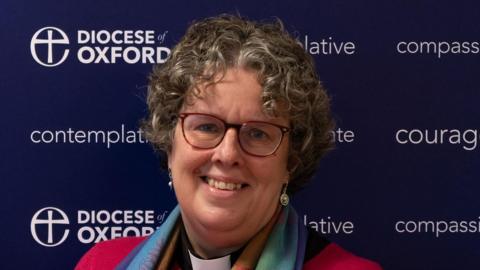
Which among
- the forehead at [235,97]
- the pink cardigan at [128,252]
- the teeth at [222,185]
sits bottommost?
the pink cardigan at [128,252]

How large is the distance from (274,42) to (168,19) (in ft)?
1.65

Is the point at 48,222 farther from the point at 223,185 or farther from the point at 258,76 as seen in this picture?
the point at 258,76

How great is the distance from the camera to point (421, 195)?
6.32 ft

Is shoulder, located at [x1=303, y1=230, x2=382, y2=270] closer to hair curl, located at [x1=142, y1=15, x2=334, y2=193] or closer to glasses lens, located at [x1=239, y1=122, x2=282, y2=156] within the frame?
hair curl, located at [x1=142, y1=15, x2=334, y2=193]

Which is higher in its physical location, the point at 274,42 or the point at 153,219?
the point at 274,42

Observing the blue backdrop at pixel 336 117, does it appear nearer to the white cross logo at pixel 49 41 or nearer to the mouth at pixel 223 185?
the white cross logo at pixel 49 41

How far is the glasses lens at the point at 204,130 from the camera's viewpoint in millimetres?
1445

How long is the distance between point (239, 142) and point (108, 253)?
60 centimetres

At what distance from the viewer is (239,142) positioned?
1447mm

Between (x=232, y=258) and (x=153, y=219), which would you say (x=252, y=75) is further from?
(x=153, y=219)

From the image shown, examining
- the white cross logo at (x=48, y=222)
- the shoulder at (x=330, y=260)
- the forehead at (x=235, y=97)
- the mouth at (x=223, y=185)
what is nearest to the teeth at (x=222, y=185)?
the mouth at (x=223, y=185)

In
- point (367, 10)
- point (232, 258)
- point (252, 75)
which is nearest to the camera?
point (252, 75)

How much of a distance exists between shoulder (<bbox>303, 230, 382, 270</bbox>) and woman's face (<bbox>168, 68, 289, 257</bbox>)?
0.15 meters

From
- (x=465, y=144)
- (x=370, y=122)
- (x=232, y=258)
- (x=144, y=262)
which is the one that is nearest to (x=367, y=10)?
(x=370, y=122)
